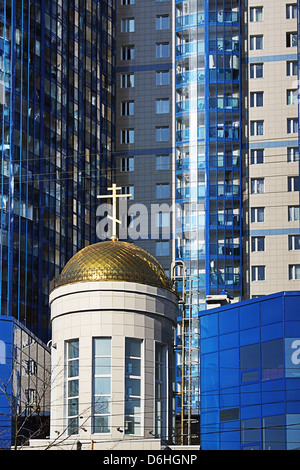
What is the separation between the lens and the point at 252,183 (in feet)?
382

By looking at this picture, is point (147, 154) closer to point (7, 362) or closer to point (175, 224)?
point (175, 224)

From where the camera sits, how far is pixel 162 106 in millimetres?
124812

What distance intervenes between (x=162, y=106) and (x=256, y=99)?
10.7m

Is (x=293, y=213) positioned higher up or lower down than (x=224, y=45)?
lower down

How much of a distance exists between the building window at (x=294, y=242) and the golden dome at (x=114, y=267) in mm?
54044

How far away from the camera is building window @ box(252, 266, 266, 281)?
11250cm

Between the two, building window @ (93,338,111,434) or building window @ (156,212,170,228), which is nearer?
building window @ (93,338,111,434)

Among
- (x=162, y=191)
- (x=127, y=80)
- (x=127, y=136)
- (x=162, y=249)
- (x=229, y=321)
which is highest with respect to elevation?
(x=127, y=80)

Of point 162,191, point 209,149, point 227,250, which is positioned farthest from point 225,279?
point 162,191

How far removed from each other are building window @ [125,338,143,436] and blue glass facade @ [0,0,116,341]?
46.8m

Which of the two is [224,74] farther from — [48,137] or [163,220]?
[48,137]

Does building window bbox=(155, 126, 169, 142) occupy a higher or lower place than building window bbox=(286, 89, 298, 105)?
lower

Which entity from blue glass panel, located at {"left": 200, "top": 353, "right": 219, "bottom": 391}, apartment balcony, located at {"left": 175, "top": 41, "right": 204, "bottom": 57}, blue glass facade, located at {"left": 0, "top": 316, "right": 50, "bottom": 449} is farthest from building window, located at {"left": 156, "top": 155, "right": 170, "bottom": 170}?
blue glass panel, located at {"left": 200, "top": 353, "right": 219, "bottom": 391}

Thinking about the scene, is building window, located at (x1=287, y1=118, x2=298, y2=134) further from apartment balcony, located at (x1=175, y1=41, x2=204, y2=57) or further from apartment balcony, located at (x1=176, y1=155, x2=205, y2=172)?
apartment balcony, located at (x1=175, y1=41, x2=204, y2=57)
